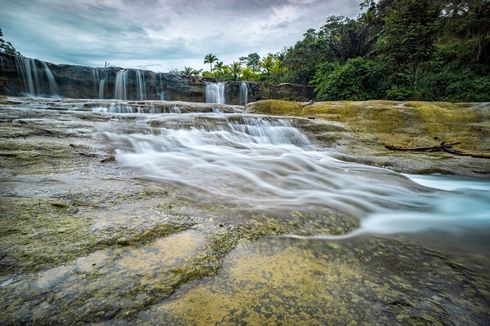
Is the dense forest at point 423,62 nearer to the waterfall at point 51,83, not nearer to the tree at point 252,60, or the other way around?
the waterfall at point 51,83

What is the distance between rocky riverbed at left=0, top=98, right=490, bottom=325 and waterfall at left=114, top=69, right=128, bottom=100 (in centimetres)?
1775

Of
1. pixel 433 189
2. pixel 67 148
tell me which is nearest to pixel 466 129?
pixel 433 189

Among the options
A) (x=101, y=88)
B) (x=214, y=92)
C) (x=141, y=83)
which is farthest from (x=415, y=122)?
(x=101, y=88)

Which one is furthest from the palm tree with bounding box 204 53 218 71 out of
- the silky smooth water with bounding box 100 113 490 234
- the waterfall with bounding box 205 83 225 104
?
the silky smooth water with bounding box 100 113 490 234

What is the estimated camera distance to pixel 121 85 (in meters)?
19.4

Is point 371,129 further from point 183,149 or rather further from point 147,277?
point 147,277

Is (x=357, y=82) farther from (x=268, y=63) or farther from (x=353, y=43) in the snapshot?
(x=268, y=63)

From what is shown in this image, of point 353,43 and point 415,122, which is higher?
point 353,43

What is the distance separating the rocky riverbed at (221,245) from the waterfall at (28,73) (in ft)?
56.0

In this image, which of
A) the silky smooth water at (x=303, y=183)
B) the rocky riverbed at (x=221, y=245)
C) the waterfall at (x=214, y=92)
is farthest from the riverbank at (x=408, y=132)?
the waterfall at (x=214, y=92)

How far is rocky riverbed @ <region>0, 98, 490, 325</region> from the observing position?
2.97 feet

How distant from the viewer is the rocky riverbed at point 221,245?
2.97 feet

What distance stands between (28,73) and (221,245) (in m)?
21.1

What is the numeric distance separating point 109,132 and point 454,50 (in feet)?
62.7
